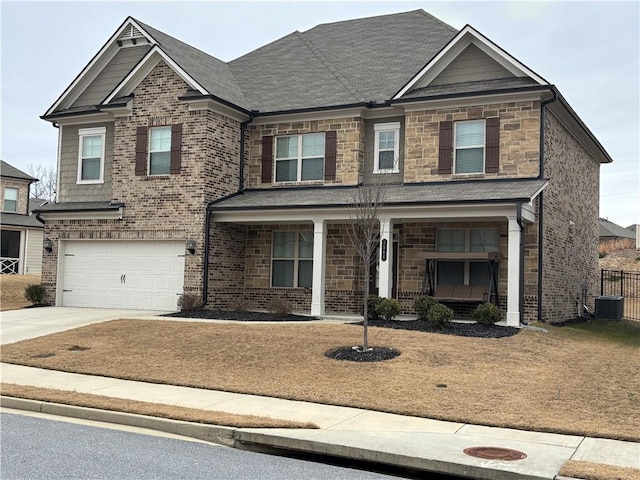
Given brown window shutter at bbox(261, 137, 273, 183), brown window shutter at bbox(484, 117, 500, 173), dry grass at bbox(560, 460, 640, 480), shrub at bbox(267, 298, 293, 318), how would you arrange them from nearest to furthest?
dry grass at bbox(560, 460, 640, 480) → brown window shutter at bbox(484, 117, 500, 173) → shrub at bbox(267, 298, 293, 318) → brown window shutter at bbox(261, 137, 273, 183)

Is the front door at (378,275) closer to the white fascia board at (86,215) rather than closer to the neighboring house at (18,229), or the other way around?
the white fascia board at (86,215)

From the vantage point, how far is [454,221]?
64.1ft

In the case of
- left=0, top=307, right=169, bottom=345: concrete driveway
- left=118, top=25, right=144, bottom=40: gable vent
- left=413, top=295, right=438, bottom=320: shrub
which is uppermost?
left=118, top=25, right=144, bottom=40: gable vent

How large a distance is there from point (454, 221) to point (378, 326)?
4641 mm

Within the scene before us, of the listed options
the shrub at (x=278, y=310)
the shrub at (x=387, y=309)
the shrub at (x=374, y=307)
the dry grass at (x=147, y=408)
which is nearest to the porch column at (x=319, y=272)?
the shrub at (x=278, y=310)

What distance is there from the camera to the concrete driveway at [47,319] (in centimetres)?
1720

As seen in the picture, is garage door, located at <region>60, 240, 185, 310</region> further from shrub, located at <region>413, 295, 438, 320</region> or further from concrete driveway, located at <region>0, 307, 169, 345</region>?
shrub, located at <region>413, 295, 438, 320</region>

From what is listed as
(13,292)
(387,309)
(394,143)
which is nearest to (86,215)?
(13,292)

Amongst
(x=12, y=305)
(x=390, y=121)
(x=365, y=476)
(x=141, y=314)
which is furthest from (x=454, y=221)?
(x=12, y=305)

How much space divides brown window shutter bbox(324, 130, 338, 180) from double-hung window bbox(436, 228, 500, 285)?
375 cm

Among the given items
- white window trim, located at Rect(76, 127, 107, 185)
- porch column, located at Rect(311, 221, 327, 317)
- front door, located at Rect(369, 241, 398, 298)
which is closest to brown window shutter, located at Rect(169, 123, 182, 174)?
white window trim, located at Rect(76, 127, 107, 185)

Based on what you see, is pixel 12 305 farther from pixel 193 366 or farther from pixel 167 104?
pixel 193 366

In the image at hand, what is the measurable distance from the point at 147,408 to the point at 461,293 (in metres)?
11.1

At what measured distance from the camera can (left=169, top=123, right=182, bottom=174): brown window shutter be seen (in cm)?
2111
